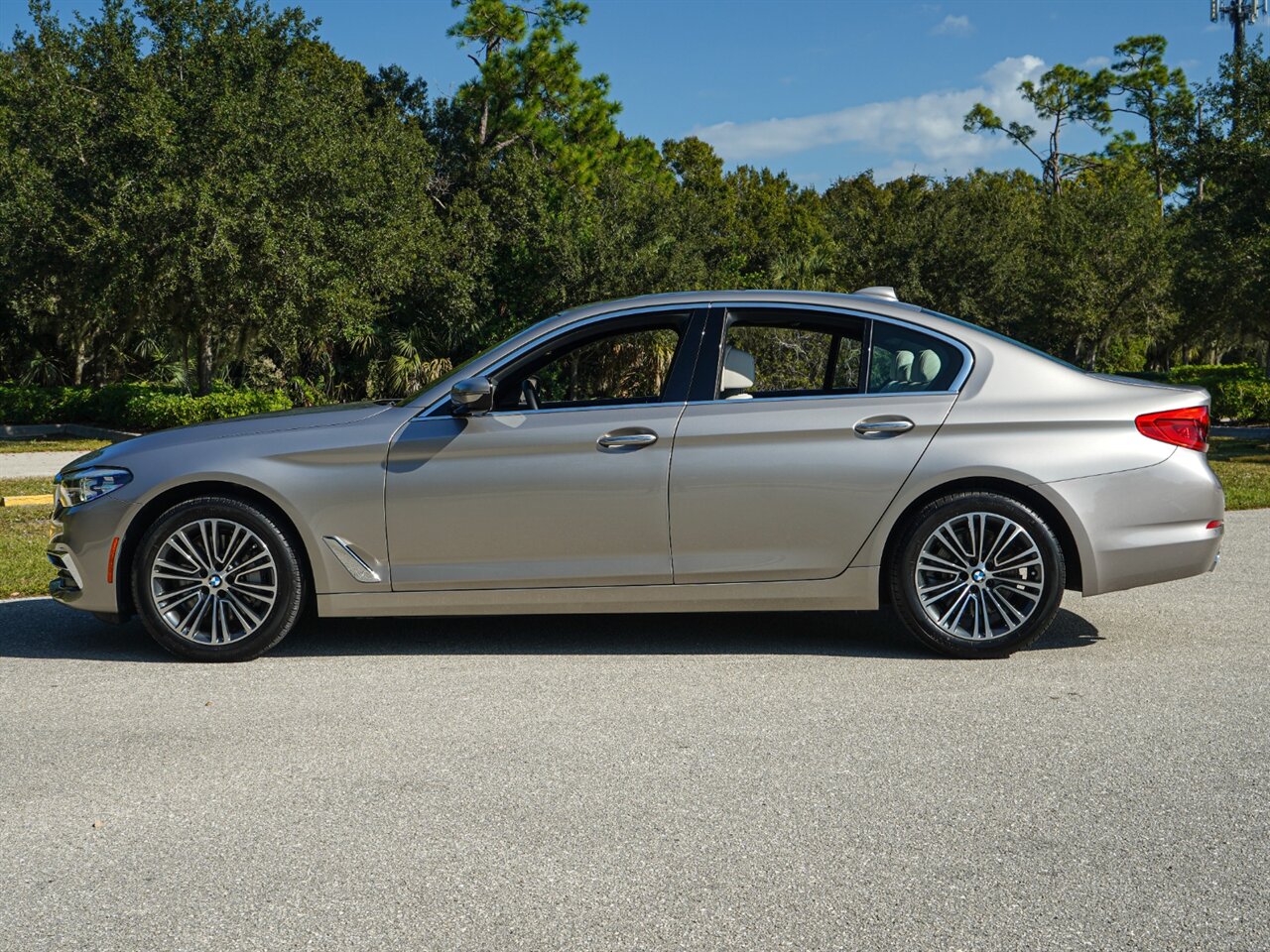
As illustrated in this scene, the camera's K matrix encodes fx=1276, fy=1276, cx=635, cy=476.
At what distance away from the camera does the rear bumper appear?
592cm

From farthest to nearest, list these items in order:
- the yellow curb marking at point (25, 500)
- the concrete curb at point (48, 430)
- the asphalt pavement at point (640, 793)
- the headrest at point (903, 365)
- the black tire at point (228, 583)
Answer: the concrete curb at point (48, 430)
the yellow curb marking at point (25, 500)
the headrest at point (903, 365)
the black tire at point (228, 583)
the asphalt pavement at point (640, 793)

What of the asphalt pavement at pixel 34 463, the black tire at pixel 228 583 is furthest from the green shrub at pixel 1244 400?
the black tire at pixel 228 583

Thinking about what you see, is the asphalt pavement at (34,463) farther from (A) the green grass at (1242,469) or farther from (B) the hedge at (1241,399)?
(B) the hedge at (1241,399)

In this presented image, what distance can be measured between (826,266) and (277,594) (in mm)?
32660

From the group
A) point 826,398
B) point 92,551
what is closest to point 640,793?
point 826,398

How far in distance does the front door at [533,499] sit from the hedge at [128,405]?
1891 centimetres

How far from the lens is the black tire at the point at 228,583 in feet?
19.7

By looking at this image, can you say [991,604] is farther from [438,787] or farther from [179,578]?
[179,578]

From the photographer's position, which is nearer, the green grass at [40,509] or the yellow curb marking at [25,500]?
the green grass at [40,509]

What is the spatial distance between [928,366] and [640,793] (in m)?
2.87

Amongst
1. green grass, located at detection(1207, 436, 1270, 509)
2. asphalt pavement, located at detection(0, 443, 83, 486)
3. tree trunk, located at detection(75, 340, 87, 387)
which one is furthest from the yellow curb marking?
tree trunk, located at detection(75, 340, 87, 387)

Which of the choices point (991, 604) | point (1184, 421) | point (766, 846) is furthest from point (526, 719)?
point (1184, 421)

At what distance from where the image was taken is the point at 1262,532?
33.4 ft

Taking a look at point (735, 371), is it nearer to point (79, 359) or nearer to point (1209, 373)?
point (79, 359)
